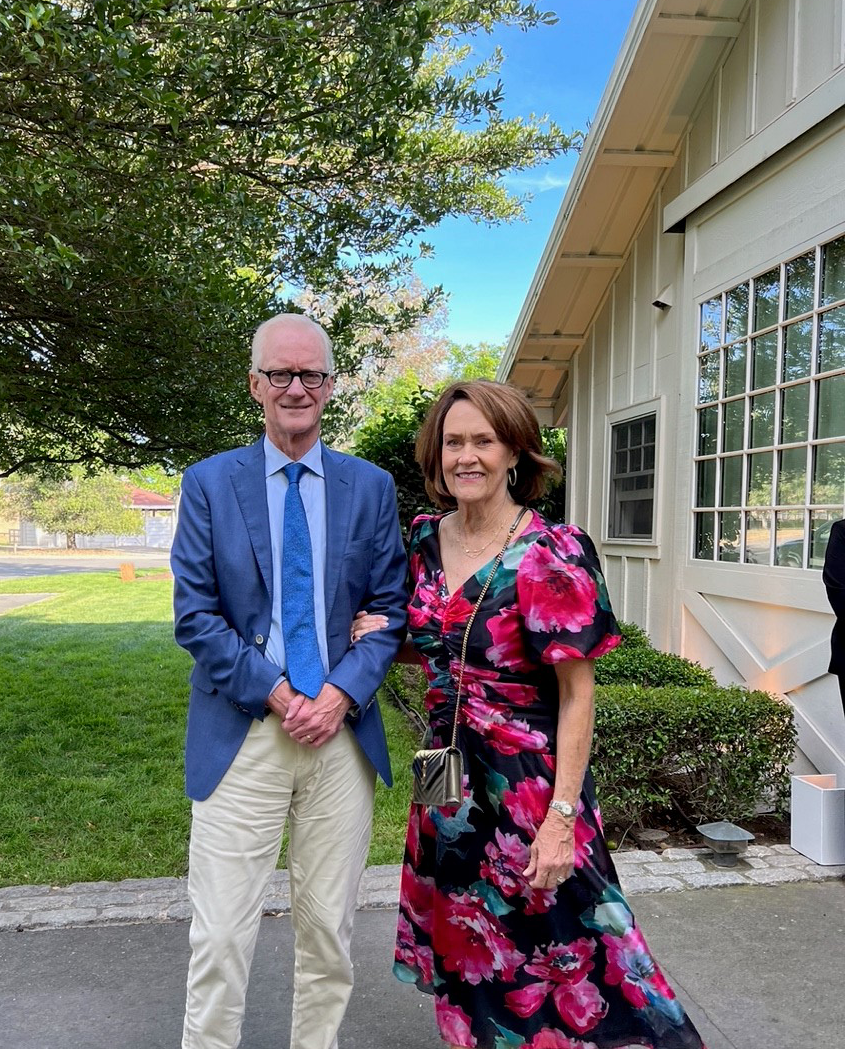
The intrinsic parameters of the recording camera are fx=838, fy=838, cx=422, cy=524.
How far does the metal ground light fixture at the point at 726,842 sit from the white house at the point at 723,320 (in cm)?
65

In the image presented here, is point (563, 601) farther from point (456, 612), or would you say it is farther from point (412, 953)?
point (412, 953)

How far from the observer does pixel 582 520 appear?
857 cm

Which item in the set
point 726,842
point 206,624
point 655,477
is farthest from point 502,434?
point 655,477

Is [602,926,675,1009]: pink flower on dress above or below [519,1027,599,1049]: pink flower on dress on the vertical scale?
above

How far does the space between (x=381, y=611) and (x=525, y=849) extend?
2.47 feet

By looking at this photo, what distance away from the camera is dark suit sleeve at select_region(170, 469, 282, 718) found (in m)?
2.17

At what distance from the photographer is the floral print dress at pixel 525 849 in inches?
86.2

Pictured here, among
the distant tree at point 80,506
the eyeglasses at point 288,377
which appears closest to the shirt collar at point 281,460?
the eyeglasses at point 288,377

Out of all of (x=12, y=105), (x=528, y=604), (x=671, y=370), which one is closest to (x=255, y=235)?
(x=12, y=105)

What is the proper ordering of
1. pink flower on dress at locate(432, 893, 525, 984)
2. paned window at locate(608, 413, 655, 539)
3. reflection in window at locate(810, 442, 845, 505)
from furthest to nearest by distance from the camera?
paned window at locate(608, 413, 655, 539) → reflection in window at locate(810, 442, 845, 505) → pink flower on dress at locate(432, 893, 525, 984)

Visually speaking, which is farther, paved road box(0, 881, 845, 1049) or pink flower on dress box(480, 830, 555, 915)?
paved road box(0, 881, 845, 1049)

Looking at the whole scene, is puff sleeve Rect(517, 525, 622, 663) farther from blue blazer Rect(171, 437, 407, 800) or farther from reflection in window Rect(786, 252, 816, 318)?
reflection in window Rect(786, 252, 816, 318)

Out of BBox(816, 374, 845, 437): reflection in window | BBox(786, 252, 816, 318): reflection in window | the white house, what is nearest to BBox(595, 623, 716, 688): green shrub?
the white house

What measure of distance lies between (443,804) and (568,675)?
1.62 feet
